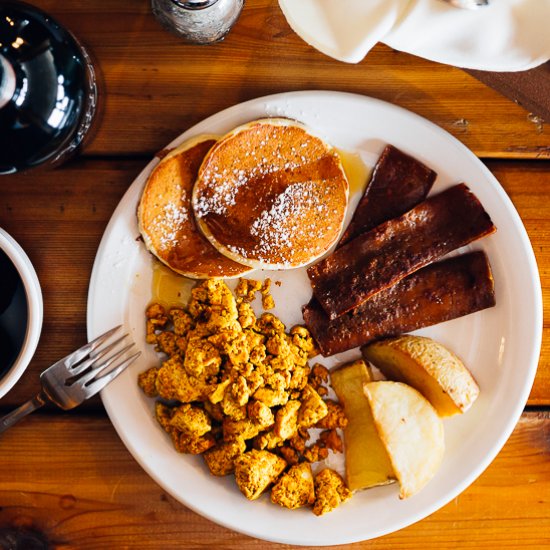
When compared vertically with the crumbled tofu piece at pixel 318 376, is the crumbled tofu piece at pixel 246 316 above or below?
above

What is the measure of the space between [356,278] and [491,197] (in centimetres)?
32

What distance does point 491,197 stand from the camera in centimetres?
124

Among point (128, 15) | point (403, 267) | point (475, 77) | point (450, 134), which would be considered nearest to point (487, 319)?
point (403, 267)

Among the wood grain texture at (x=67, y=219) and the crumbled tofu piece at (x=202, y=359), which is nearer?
the crumbled tofu piece at (x=202, y=359)

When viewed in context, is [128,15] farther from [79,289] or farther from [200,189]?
[79,289]

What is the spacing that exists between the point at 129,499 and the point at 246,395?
16.1 inches

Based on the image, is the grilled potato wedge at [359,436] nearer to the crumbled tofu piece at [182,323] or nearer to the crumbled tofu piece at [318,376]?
the crumbled tofu piece at [318,376]

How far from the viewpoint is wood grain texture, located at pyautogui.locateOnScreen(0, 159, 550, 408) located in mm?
1281

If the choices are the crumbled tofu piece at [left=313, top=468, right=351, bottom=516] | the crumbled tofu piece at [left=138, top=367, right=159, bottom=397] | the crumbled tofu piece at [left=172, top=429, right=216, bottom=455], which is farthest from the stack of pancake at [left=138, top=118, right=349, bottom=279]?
the crumbled tofu piece at [left=313, top=468, right=351, bottom=516]

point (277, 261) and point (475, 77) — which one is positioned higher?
point (475, 77)

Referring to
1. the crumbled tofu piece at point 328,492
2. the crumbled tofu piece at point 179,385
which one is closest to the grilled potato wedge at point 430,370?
the crumbled tofu piece at point 328,492

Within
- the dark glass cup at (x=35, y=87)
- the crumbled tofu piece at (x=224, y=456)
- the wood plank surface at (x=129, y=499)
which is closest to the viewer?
the dark glass cup at (x=35, y=87)

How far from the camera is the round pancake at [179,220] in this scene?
1208mm

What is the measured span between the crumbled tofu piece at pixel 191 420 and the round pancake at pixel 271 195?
1.01 feet
